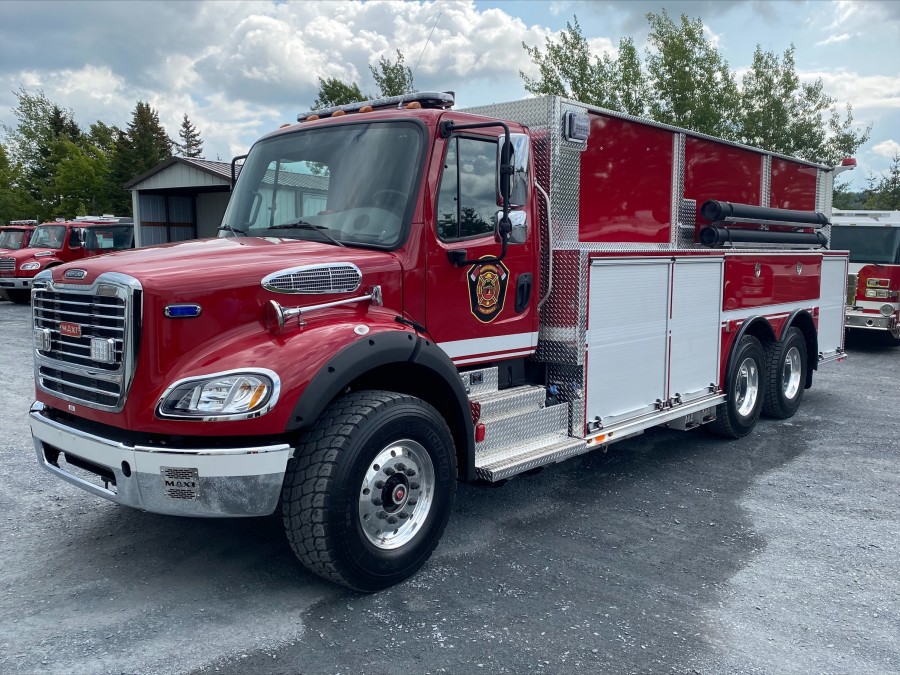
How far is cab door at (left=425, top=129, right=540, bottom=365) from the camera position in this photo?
4.45 meters

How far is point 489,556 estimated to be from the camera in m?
4.43

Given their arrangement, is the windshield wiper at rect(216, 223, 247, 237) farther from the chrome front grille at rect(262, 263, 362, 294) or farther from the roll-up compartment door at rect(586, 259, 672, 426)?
the roll-up compartment door at rect(586, 259, 672, 426)

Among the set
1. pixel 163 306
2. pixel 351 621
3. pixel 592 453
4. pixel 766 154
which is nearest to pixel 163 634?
pixel 351 621

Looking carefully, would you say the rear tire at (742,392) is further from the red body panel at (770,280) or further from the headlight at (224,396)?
the headlight at (224,396)

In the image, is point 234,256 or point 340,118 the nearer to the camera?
point 234,256

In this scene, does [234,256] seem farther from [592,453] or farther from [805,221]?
[805,221]

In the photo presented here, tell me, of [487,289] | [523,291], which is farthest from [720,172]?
[487,289]

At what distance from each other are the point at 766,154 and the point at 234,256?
21.0 feet

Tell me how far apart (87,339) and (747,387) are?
608 centimetres

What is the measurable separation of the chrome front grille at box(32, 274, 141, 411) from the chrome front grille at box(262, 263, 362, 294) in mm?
654

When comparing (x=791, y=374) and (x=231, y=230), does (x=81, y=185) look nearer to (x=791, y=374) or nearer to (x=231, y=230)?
(x=791, y=374)

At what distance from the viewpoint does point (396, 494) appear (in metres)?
3.98

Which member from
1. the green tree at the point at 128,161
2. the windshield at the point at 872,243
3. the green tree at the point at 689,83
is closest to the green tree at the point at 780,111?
the green tree at the point at 689,83

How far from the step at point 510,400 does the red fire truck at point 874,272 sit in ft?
33.7
